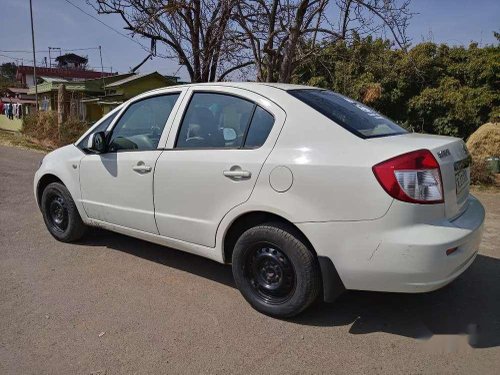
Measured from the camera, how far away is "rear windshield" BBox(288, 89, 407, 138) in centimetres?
322

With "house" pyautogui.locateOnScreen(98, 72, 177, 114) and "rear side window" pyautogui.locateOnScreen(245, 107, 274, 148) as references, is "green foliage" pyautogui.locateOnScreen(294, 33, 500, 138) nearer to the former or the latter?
"rear side window" pyautogui.locateOnScreen(245, 107, 274, 148)

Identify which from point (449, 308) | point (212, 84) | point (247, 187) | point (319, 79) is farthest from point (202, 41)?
point (449, 308)

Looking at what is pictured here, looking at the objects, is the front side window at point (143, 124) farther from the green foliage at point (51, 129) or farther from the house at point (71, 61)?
the house at point (71, 61)

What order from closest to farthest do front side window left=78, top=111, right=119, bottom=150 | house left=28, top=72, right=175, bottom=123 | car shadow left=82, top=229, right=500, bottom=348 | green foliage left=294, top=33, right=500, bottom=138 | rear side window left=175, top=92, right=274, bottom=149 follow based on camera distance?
car shadow left=82, top=229, right=500, bottom=348 < rear side window left=175, top=92, right=274, bottom=149 < front side window left=78, top=111, right=119, bottom=150 < green foliage left=294, top=33, right=500, bottom=138 < house left=28, top=72, right=175, bottom=123

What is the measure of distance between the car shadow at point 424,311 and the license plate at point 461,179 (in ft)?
3.20

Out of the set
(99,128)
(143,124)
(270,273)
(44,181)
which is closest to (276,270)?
(270,273)

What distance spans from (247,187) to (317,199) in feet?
1.86

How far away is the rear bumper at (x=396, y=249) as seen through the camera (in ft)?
8.98


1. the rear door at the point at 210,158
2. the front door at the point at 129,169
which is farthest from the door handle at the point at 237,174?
the front door at the point at 129,169

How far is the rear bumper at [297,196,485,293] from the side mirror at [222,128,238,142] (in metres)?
0.94

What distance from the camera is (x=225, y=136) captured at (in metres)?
3.57

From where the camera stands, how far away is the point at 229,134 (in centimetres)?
354

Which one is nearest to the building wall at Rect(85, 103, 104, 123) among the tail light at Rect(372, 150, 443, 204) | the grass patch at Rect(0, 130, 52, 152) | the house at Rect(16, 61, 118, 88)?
the grass patch at Rect(0, 130, 52, 152)

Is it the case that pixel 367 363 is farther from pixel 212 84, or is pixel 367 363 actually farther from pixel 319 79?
pixel 319 79
